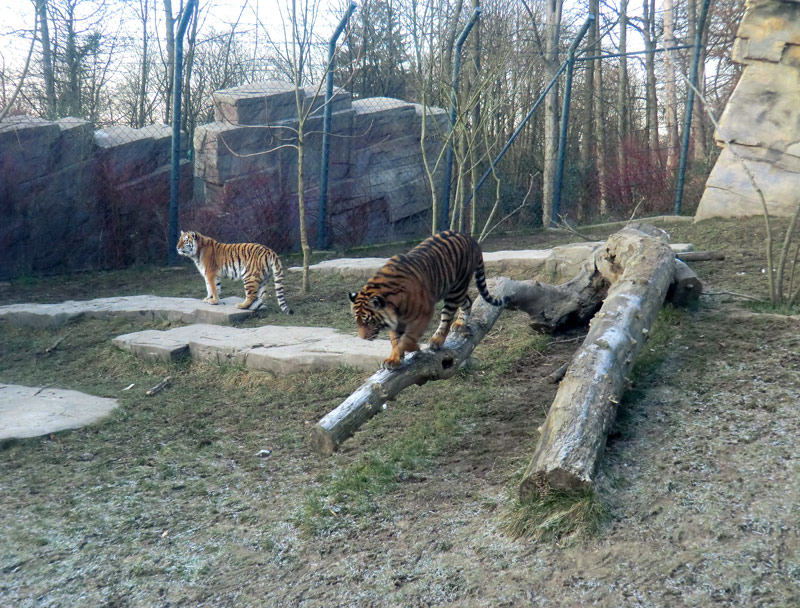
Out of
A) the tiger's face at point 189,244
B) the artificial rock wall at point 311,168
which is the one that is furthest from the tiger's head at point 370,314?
the artificial rock wall at point 311,168

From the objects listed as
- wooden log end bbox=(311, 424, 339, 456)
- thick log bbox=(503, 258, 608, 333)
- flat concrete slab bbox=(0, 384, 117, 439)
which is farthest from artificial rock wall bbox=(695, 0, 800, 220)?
flat concrete slab bbox=(0, 384, 117, 439)

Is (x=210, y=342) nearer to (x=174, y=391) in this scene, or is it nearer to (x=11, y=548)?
(x=174, y=391)

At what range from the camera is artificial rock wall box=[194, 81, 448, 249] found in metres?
10.8

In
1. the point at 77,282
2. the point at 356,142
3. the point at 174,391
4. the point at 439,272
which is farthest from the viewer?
the point at 356,142

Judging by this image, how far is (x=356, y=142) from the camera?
1264cm

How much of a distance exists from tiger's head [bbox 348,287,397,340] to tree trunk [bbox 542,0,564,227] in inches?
296

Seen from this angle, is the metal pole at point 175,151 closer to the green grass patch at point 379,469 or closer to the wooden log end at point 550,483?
the green grass patch at point 379,469

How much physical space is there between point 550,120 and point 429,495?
419 inches

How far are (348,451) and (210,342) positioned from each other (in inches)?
94.4

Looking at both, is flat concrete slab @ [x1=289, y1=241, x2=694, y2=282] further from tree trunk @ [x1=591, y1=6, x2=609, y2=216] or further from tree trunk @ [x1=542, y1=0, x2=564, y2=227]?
tree trunk @ [x1=591, y1=6, x2=609, y2=216]

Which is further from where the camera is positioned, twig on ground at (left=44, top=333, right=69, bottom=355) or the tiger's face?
the tiger's face

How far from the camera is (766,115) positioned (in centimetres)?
848

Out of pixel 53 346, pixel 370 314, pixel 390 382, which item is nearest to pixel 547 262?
pixel 370 314

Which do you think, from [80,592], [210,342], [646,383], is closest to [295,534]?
[80,592]
